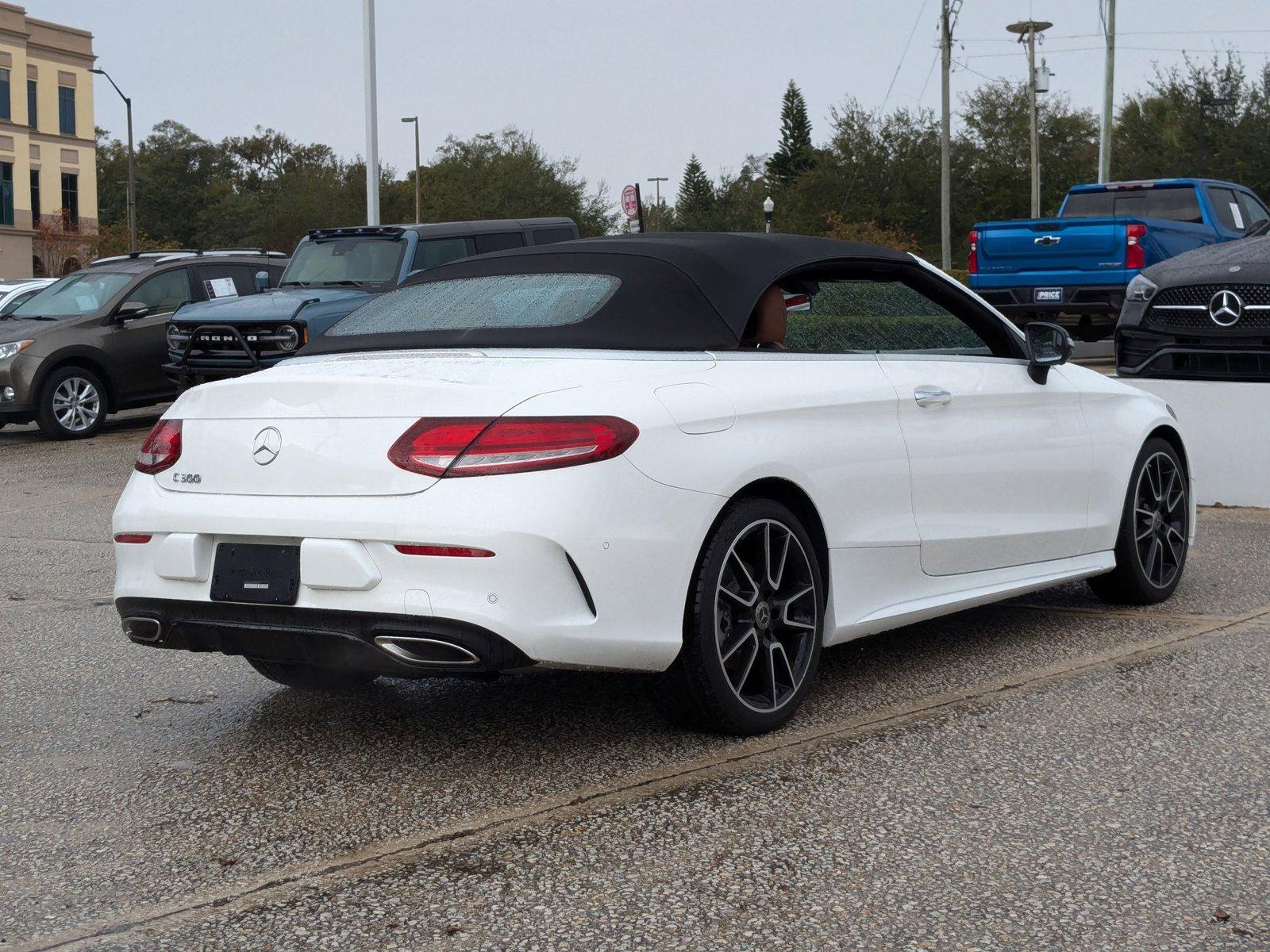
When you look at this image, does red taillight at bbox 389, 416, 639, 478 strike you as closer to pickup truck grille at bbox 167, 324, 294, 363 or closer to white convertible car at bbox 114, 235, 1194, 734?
white convertible car at bbox 114, 235, 1194, 734

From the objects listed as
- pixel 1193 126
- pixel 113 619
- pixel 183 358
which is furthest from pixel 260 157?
pixel 113 619

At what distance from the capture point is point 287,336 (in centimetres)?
1430

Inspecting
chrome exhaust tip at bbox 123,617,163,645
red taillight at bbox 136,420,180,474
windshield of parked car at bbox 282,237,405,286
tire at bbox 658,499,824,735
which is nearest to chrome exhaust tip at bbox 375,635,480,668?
tire at bbox 658,499,824,735

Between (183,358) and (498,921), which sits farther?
(183,358)

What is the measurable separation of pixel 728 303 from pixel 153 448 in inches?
69.2

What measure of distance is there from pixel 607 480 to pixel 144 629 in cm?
144

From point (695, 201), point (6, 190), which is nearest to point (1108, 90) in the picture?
point (6, 190)

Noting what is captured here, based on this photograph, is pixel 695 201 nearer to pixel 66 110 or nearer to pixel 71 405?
pixel 66 110

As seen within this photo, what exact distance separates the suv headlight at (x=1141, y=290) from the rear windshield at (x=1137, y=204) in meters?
8.18

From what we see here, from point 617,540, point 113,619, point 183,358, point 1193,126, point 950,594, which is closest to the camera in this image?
point 617,540

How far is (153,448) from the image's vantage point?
468 cm

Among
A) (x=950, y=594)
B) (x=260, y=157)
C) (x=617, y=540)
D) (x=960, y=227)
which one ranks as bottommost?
(x=950, y=594)

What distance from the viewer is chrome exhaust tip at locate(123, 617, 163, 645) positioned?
14.6 ft

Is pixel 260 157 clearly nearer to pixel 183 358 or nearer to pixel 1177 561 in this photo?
pixel 183 358
